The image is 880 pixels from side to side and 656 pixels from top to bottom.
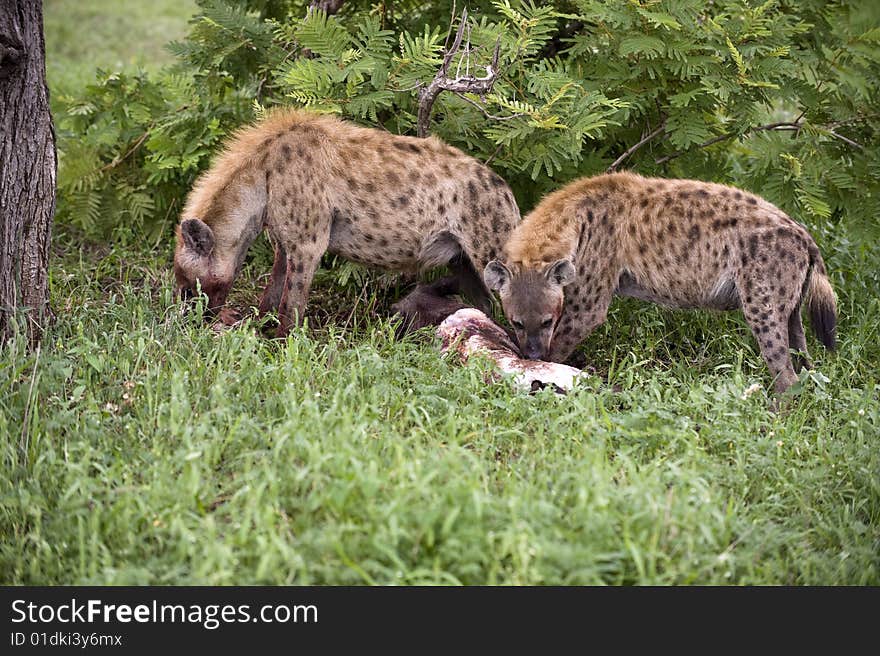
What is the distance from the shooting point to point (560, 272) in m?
6.08

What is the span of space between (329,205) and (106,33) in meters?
10.4

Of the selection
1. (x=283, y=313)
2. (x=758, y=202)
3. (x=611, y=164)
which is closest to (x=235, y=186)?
(x=283, y=313)

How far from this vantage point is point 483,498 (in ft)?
12.8

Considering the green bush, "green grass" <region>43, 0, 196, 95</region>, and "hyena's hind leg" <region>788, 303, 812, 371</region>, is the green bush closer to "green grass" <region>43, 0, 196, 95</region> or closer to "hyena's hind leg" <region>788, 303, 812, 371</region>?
"hyena's hind leg" <region>788, 303, 812, 371</region>

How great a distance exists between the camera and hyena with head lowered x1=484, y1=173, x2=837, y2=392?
235 inches

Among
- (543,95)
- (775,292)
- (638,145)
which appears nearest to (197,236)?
(543,95)

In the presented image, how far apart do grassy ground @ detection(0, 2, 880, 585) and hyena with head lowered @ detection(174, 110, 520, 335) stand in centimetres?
41

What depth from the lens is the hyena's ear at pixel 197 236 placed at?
6.11 meters

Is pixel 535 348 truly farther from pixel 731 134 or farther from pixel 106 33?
pixel 106 33

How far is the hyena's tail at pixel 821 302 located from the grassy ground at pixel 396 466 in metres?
0.20

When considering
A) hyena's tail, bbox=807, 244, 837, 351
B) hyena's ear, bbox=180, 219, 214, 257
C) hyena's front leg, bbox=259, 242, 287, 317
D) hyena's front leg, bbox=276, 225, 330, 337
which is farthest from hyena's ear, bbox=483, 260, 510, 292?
hyena's tail, bbox=807, 244, 837, 351

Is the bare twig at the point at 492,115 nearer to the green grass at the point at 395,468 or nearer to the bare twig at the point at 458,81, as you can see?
the bare twig at the point at 458,81

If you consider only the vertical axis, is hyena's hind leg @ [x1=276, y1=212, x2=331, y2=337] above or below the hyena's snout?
above
